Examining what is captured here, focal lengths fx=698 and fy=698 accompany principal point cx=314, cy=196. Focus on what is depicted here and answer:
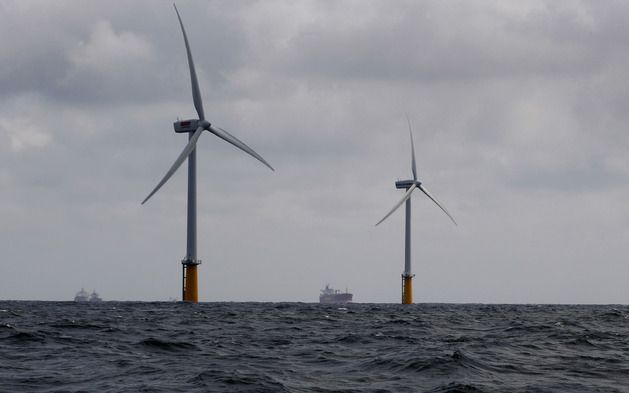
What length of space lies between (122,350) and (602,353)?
20.5 metres

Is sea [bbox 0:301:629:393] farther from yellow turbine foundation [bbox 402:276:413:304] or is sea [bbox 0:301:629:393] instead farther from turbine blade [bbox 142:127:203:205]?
yellow turbine foundation [bbox 402:276:413:304]

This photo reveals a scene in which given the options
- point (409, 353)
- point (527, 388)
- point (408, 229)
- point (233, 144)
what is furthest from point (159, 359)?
point (408, 229)

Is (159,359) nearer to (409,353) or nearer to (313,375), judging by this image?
(313,375)

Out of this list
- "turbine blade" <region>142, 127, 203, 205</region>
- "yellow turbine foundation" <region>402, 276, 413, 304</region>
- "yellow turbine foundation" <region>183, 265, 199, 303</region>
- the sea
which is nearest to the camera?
the sea

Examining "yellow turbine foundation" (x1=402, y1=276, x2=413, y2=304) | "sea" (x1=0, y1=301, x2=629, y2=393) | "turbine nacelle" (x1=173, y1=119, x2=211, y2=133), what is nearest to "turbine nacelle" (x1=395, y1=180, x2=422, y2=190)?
"yellow turbine foundation" (x1=402, y1=276, x2=413, y2=304)

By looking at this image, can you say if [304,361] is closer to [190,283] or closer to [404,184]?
[190,283]

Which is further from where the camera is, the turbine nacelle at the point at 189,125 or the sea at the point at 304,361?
the turbine nacelle at the point at 189,125

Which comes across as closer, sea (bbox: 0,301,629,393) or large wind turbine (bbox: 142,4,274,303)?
sea (bbox: 0,301,629,393)

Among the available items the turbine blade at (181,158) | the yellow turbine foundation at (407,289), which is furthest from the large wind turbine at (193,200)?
the yellow turbine foundation at (407,289)

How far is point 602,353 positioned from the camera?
30312 mm

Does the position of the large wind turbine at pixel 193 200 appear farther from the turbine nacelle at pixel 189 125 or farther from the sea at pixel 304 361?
the sea at pixel 304 361

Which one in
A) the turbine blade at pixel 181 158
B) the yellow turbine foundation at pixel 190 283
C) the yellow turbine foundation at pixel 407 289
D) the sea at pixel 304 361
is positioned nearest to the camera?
the sea at pixel 304 361

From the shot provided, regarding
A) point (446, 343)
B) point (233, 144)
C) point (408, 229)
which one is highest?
point (233, 144)

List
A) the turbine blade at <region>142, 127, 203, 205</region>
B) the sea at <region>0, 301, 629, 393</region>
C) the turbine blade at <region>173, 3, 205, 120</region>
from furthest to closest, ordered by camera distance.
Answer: the turbine blade at <region>173, 3, 205, 120</region> < the turbine blade at <region>142, 127, 203, 205</region> < the sea at <region>0, 301, 629, 393</region>
